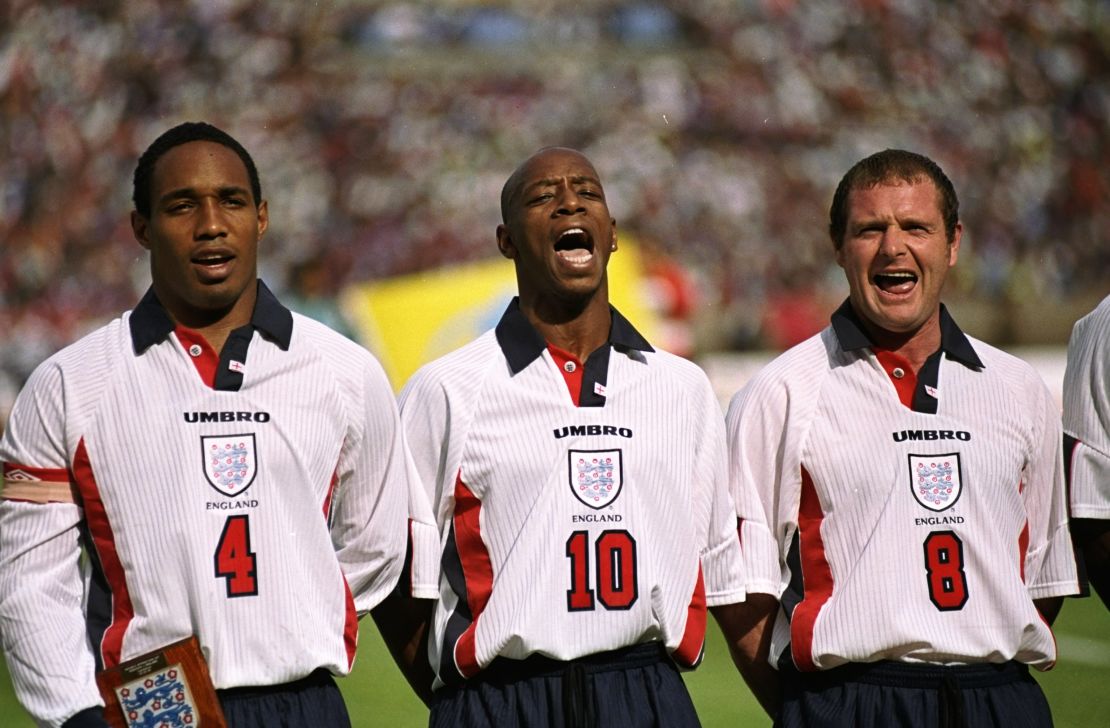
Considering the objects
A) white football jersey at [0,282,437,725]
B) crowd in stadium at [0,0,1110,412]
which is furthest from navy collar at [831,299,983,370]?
crowd in stadium at [0,0,1110,412]

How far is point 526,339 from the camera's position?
304 centimetres

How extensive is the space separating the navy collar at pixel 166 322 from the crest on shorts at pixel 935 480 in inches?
51.6

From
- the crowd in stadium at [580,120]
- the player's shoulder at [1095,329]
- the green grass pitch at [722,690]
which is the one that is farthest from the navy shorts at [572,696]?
the crowd in stadium at [580,120]

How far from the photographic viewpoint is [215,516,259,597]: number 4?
260cm

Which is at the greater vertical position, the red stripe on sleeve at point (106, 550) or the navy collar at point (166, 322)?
the navy collar at point (166, 322)

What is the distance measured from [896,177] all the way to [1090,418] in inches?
28.1

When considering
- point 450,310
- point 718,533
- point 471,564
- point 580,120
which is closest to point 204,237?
point 471,564

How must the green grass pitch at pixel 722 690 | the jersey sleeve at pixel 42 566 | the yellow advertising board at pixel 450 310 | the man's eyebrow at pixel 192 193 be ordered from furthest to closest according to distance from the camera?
the yellow advertising board at pixel 450 310 < the green grass pitch at pixel 722 690 < the man's eyebrow at pixel 192 193 < the jersey sleeve at pixel 42 566

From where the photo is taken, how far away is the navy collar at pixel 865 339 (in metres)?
3.06

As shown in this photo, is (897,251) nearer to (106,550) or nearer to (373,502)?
(373,502)

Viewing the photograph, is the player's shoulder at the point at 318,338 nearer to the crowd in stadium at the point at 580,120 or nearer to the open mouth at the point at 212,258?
the open mouth at the point at 212,258

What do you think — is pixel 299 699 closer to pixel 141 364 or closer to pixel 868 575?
pixel 141 364

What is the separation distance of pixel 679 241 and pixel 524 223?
12840 millimetres

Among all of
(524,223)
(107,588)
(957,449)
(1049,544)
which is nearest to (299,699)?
(107,588)
